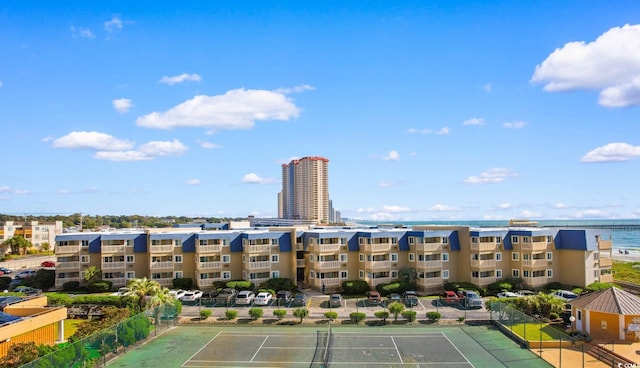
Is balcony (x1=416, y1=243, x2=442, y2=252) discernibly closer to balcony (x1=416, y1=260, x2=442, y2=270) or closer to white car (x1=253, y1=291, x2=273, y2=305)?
balcony (x1=416, y1=260, x2=442, y2=270)

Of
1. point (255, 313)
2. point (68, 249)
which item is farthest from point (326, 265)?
point (68, 249)

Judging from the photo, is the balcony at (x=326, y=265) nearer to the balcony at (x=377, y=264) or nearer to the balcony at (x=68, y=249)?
the balcony at (x=377, y=264)

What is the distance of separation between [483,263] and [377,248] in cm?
1246

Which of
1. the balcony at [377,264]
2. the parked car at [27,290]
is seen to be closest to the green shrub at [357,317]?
the balcony at [377,264]

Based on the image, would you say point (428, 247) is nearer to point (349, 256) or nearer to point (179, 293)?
point (349, 256)

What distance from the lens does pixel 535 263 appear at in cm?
5644

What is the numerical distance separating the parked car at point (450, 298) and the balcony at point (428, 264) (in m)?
3.38

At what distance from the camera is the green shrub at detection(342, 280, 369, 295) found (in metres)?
54.7

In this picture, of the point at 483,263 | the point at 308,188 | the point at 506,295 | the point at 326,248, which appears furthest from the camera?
the point at 308,188

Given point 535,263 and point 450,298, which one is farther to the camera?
point 535,263

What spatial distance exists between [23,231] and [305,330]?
9643 centimetres

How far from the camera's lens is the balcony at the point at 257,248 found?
5703 cm

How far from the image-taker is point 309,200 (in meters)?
171

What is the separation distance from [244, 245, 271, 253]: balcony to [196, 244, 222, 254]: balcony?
3.35 metres
